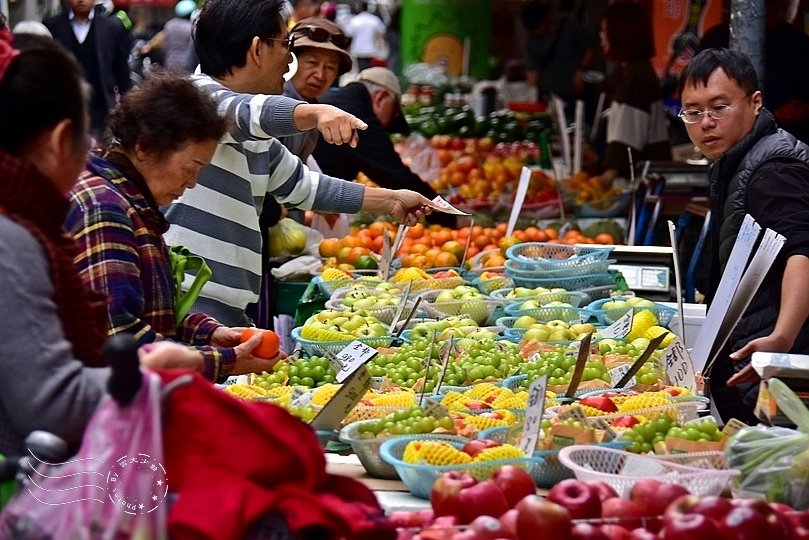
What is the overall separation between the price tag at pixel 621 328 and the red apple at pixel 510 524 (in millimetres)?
2331

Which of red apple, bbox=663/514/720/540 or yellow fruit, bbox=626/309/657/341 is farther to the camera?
yellow fruit, bbox=626/309/657/341

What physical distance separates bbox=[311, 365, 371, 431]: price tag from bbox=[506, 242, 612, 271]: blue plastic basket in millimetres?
2725

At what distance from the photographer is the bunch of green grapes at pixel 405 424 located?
316 cm

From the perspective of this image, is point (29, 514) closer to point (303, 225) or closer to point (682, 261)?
point (303, 225)

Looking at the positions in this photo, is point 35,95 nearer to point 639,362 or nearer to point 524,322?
point 639,362

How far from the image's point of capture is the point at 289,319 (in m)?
6.39

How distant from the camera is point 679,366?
3.73 meters

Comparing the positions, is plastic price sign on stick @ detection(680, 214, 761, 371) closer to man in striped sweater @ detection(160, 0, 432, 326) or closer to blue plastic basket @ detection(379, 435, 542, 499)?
blue plastic basket @ detection(379, 435, 542, 499)

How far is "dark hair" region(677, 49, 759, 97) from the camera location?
4328 mm

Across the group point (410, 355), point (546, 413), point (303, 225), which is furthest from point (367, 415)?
point (303, 225)

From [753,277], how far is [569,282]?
1.96m

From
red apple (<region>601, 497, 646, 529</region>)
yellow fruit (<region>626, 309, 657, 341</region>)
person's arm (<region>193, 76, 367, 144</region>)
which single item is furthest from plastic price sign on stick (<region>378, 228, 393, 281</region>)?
red apple (<region>601, 497, 646, 529</region>)

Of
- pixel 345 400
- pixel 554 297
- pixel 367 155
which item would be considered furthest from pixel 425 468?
pixel 367 155

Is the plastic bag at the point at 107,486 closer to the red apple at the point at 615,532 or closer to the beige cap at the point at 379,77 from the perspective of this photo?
the red apple at the point at 615,532
